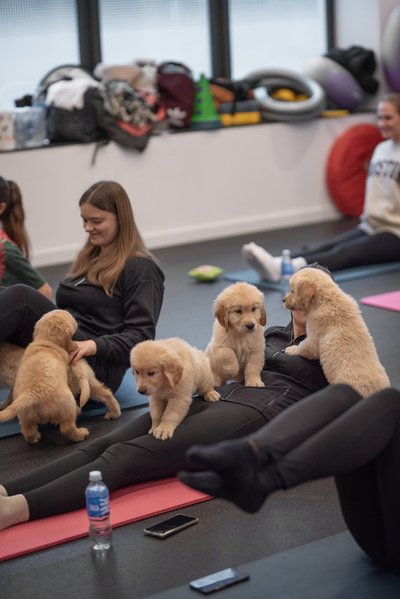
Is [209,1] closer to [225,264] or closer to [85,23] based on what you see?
[85,23]

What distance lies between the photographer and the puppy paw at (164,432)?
3070 millimetres

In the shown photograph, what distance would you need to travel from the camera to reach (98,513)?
2805 mm

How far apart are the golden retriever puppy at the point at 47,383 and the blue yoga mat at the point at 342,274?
2.60m

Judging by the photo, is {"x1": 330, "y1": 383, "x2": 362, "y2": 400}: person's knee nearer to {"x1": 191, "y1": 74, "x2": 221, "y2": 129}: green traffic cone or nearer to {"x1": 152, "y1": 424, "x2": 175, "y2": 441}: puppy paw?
{"x1": 152, "y1": 424, "x2": 175, "y2": 441}: puppy paw

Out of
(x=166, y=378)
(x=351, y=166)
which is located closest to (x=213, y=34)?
(x=351, y=166)

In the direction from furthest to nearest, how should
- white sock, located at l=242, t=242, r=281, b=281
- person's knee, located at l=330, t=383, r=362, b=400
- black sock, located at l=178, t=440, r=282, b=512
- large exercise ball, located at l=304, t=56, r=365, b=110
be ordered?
large exercise ball, located at l=304, t=56, r=365, b=110
white sock, located at l=242, t=242, r=281, b=281
person's knee, located at l=330, t=383, r=362, b=400
black sock, located at l=178, t=440, r=282, b=512

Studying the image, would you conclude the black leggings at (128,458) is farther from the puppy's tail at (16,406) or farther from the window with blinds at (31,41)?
the window with blinds at (31,41)

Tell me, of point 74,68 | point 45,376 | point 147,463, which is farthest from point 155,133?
point 147,463

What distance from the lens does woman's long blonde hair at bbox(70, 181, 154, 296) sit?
12.4ft

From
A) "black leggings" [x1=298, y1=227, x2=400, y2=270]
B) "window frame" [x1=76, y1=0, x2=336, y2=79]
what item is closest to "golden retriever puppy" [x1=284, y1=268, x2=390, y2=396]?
"black leggings" [x1=298, y1=227, x2=400, y2=270]

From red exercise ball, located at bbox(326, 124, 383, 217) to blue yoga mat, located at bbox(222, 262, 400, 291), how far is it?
2.14 metres

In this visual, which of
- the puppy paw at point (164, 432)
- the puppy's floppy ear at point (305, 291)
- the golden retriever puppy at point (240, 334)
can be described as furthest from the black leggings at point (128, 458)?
the puppy's floppy ear at point (305, 291)

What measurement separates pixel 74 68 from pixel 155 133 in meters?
0.81

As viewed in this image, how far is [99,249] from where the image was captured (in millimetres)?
3969
